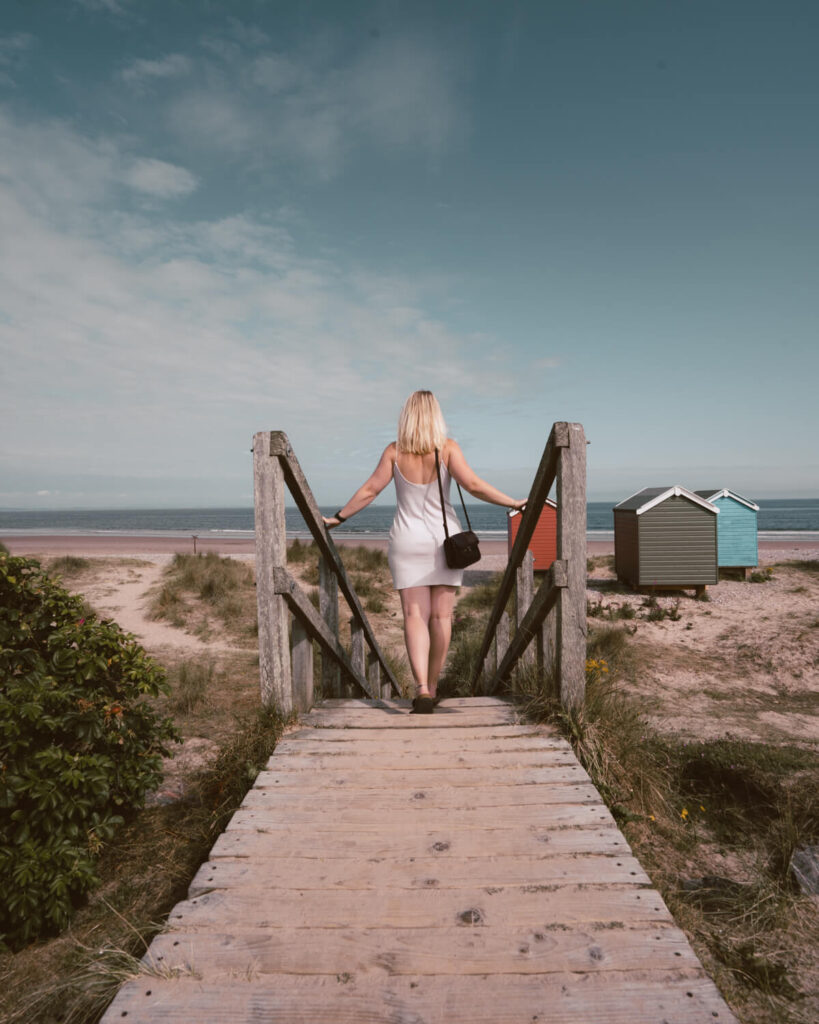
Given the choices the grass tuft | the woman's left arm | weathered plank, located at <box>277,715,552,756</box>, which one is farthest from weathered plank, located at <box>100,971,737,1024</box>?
the grass tuft

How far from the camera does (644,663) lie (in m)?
8.02

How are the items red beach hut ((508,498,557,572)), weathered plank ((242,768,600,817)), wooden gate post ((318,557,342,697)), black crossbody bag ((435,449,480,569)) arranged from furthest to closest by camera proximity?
red beach hut ((508,498,557,572)) < wooden gate post ((318,557,342,697)) < black crossbody bag ((435,449,480,569)) < weathered plank ((242,768,600,817))

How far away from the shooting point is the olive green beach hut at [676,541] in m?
12.4

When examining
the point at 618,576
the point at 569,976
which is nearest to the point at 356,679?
the point at 569,976

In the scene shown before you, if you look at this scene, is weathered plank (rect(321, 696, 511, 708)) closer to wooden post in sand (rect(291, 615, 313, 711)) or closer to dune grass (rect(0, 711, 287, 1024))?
wooden post in sand (rect(291, 615, 313, 711))

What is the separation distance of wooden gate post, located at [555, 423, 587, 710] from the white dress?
2.27 ft

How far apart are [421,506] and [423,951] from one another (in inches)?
86.9

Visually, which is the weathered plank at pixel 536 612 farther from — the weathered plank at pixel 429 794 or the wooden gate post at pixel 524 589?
the weathered plank at pixel 429 794

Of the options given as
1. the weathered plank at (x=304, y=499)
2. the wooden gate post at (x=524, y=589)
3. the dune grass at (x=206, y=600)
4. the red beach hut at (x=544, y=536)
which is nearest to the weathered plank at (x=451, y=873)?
the weathered plank at (x=304, y=499)

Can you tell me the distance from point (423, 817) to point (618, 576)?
41.6 feet

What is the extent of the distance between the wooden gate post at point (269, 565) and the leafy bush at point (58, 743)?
667 mm

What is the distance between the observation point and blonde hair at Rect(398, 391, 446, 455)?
11.1 feet

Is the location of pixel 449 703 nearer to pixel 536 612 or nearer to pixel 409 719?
pixel 409 719

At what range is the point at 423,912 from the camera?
71.9 inches
